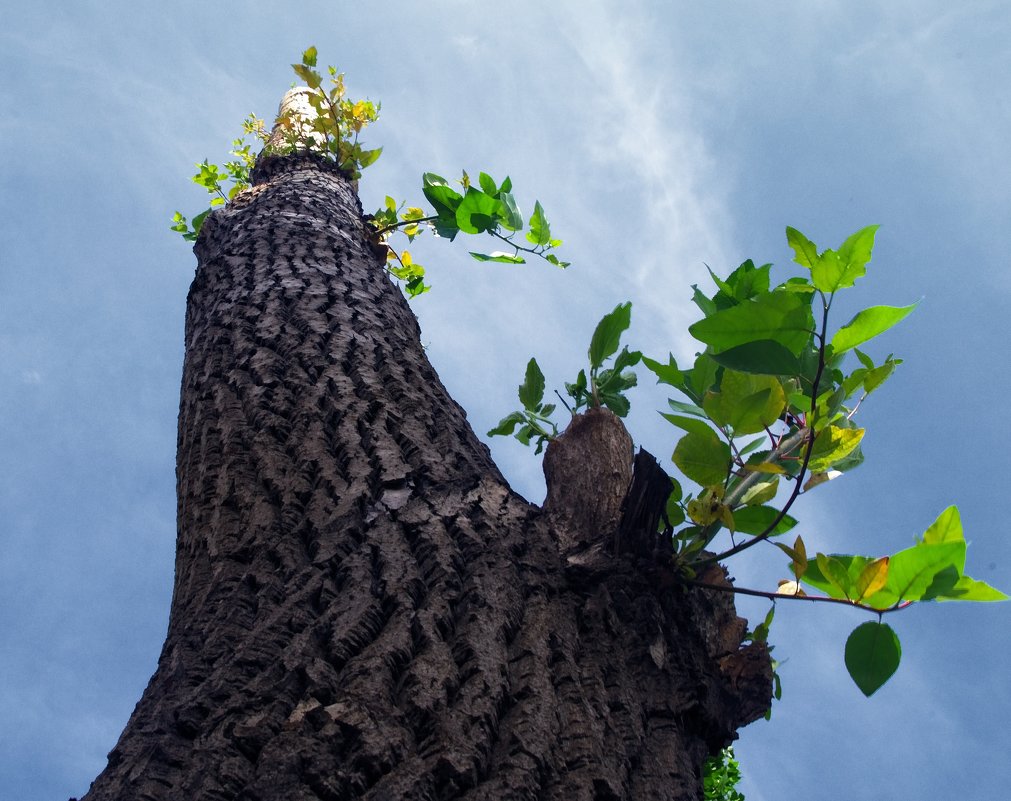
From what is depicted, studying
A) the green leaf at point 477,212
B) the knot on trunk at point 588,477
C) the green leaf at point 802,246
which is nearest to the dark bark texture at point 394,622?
the knot on trunk at point 588,477

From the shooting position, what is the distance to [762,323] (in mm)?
1225

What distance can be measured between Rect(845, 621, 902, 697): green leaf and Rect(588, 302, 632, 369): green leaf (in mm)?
752

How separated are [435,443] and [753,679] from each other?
26.8 inches

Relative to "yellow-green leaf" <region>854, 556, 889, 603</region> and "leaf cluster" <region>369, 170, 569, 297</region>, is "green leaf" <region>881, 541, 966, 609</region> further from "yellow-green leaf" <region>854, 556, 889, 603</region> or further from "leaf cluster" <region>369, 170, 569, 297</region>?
"leaf cluster" <region>369, 170, 569, 297</region>

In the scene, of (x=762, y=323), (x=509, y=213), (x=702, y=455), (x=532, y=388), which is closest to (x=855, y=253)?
(x=762, y=323)

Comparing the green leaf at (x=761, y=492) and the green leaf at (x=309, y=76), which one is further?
the green leaf at (x=309, y=76)

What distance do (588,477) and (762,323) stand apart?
428mm

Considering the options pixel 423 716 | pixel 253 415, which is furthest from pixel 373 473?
pixel 423 716

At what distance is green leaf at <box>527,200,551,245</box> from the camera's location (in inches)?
113

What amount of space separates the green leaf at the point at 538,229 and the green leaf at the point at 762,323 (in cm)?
172

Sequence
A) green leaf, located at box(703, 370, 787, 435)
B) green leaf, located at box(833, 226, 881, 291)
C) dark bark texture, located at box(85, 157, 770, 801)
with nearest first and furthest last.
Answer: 1. dark bark texture, located at box(85, 157, 770, 801)
2. green leaf, located at box(833, 226, 881, 291)
3. green leaf, located at box(703, 370, 787, 435)

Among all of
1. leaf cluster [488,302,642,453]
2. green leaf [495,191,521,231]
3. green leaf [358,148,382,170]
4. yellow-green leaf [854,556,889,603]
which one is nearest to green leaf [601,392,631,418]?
leaf cluster [488,302,642,453]

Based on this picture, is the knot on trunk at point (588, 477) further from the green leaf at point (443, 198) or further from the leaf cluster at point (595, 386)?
the green leaf at point (443, 198)

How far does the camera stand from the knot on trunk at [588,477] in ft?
4.64
